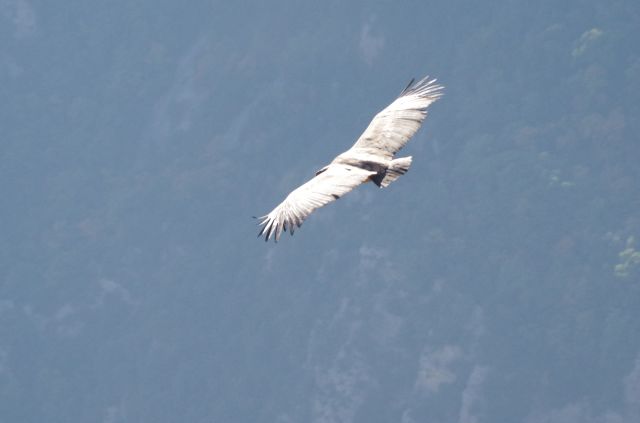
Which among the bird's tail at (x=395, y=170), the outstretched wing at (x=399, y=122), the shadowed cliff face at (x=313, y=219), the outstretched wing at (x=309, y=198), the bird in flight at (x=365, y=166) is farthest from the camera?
the shadowed cliff face at (x=313, y=219)

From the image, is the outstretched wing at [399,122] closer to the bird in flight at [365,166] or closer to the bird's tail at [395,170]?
the bird in flight at [365,166]

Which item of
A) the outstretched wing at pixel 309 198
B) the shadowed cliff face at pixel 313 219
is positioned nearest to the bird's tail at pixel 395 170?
the outstretched wing at pixel 309 198

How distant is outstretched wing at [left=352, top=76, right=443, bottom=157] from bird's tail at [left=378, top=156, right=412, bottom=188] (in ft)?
2.38

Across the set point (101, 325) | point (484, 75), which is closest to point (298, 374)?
point (101, 325)

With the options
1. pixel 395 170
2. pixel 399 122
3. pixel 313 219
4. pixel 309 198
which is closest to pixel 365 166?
pixel 395 170

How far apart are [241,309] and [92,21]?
1270 inches

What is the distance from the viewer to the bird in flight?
31.3 m

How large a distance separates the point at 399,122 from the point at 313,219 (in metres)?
89.6

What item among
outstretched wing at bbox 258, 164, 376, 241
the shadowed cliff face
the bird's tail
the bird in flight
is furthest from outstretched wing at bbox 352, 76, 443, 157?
the shadowed cliff face

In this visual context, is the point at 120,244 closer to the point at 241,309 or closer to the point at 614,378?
the point at 241,309

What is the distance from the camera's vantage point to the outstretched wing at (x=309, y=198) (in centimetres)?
3109

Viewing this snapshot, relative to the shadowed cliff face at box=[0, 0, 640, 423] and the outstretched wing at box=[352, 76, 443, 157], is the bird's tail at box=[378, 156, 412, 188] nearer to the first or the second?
the outstretched wing at box=[352, 76, 443, 157]

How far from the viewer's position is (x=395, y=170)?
33.2 metres

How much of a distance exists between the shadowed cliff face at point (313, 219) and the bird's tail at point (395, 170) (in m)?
83.1
